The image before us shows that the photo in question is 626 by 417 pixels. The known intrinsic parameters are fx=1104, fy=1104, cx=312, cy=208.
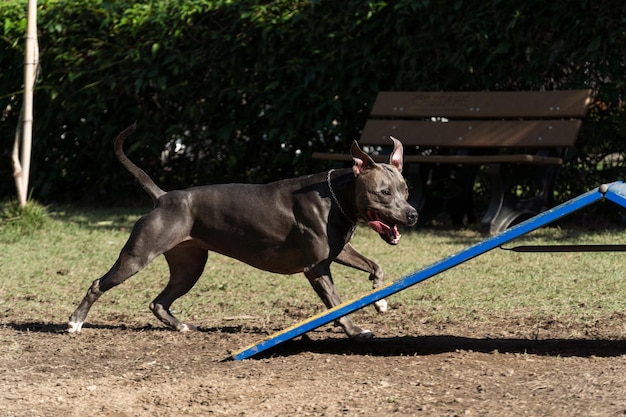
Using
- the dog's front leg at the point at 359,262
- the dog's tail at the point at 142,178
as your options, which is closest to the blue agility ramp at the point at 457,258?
the dog's front leg at the point at 359,262

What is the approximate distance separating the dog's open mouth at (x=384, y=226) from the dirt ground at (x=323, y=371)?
24.3 inches

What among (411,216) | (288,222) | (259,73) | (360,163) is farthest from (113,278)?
(259,73)

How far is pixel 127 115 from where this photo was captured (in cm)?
1347

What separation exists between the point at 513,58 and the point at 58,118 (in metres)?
5.68

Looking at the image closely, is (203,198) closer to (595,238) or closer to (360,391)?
(360,391)

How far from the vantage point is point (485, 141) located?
35.3 ft

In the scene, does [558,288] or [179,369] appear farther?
[558,288]

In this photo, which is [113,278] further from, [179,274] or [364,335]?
[364,335]

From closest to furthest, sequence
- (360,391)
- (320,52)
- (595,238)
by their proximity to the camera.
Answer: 1. (360,391)
2. (595,238)
3. (320,52)

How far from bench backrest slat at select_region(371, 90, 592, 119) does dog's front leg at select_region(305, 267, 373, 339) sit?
493 centimetres

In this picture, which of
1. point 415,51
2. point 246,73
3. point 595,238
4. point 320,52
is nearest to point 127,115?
point 246,73

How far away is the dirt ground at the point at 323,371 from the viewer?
484 centimetres

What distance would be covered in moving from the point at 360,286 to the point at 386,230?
6.79ft

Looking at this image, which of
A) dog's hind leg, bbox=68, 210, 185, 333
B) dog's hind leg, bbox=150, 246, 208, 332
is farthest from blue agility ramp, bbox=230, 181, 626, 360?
dog's hind leg, bbox=150, 246, 208, 332
